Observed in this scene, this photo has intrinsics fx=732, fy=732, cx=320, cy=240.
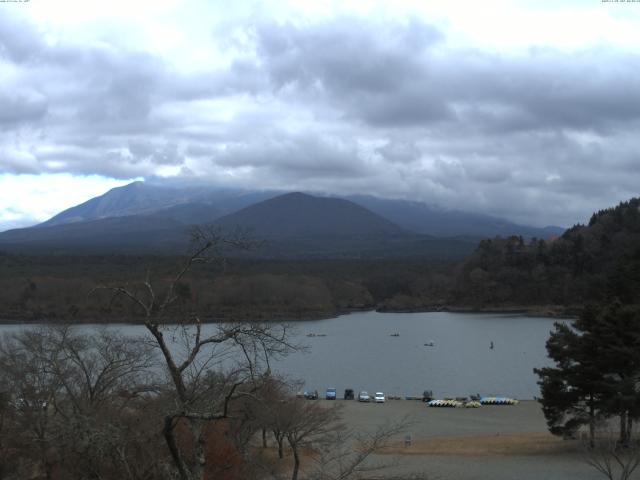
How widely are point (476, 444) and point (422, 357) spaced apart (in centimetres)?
2682

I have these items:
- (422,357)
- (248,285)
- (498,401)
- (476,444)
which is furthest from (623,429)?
(248,285)

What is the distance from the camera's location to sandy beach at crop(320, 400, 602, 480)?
16.4 metres

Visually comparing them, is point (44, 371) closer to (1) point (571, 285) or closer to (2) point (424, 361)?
(2) point (424, 361)

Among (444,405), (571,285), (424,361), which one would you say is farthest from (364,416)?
(571,285)

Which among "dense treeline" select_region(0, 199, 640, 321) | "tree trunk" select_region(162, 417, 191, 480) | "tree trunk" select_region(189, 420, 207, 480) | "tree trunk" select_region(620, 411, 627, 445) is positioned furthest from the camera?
"dense treeline" select_region(0, 199, 640, 321)

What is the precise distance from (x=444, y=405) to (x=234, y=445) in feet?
66.5

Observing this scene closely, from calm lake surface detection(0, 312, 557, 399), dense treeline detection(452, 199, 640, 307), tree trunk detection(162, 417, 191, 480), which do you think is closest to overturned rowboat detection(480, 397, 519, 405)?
calm lake surface detection(0, 312, 557, 399)

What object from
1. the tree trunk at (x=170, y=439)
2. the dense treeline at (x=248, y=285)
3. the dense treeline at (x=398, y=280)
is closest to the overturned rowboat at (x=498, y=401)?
the dense treeline at (x=248, y=285)

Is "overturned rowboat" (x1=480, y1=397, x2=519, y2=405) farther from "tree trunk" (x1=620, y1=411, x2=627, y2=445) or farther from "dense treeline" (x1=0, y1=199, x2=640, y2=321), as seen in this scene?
"dense treeline" (x1=0, y1=199, x2=640, y2=321)

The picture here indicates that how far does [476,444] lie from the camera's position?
2114cm

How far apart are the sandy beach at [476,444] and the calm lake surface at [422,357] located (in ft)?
13.8

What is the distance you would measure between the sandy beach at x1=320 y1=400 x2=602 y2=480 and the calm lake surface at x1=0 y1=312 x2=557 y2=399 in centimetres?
419

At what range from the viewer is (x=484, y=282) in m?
93.0

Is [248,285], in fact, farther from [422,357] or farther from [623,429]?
[623,429]
